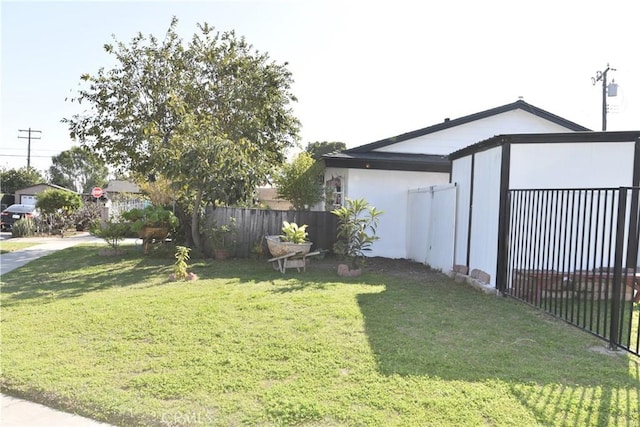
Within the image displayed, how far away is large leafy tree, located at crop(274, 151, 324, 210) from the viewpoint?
42.9 ft

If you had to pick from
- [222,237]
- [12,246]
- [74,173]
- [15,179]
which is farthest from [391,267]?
[74,173]

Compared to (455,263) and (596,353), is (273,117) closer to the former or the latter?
(455,263)

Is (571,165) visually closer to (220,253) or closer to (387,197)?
(387,197)

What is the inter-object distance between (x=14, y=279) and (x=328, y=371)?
7.40 meters

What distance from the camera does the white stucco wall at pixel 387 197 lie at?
11.8 metres

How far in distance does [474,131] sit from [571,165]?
6.71m

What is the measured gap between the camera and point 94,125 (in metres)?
13.7

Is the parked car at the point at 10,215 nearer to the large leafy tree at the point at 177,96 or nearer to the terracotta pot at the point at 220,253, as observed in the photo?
the large leafy tree at the point at 177,96

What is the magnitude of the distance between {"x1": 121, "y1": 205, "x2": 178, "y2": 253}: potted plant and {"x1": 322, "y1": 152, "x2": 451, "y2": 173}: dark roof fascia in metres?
4.74

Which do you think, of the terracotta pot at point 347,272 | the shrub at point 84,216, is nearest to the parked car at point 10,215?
the shrub at point 84,216

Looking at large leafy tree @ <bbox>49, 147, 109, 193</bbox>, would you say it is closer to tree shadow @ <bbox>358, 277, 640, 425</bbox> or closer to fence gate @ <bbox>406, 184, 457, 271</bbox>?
fence gate @ <bbox>406, 184, 457, 271</bbox>

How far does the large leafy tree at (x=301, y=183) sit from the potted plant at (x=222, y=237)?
8.72 feet

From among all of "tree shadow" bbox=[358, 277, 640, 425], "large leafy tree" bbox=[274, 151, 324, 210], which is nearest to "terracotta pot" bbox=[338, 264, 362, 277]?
"tree shadow" bbox=[358, 277, 640, 425]

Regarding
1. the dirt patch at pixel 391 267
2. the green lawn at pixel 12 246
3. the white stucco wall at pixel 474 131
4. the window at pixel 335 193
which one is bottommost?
the green lawn at pixel 12 246
